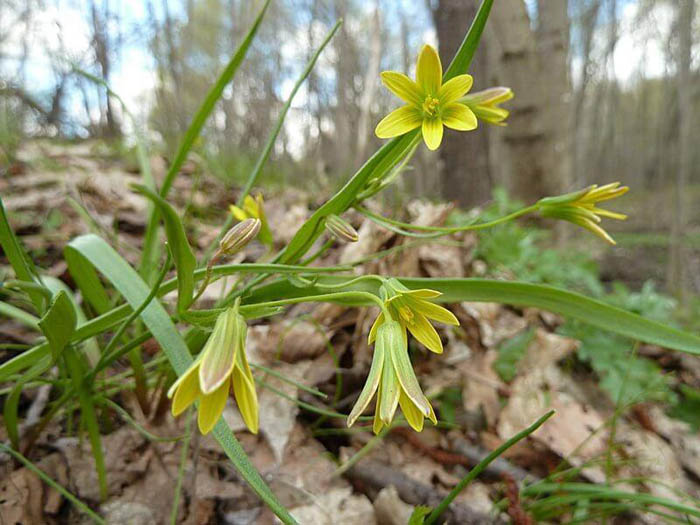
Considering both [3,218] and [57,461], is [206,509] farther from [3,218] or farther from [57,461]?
[3,218]

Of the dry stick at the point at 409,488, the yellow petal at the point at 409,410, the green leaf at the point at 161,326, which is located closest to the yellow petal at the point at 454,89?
the yellow petal at the point at 409,410

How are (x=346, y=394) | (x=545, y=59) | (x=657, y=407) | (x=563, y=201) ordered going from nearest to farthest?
(x=563, y=201) → (x=346, y=394) → (x=657, y=407) → (x=545, y=59)

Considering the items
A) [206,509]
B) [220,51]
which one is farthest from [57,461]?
[220,51]

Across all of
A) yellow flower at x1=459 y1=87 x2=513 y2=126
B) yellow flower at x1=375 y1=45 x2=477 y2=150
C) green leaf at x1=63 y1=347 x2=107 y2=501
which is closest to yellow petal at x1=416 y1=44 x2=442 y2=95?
yellow flower at x1=375 y1=45 x2=477 y2=150

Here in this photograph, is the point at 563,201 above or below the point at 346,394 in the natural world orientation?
above

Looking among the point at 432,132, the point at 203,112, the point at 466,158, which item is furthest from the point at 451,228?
the point at 466,158

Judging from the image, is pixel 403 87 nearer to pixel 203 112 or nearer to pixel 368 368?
pixel 203 112

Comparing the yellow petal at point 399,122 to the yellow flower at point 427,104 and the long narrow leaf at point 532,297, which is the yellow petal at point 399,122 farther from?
the long narrow leaf at point 532,297
